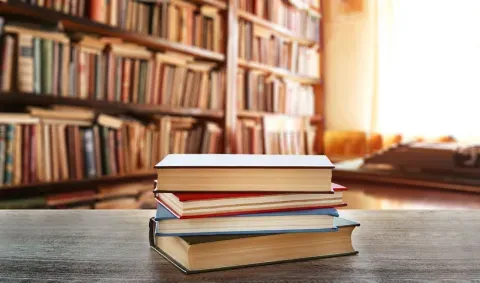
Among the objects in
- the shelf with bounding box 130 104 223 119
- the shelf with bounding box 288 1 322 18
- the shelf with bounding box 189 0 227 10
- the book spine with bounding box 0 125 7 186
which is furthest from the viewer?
the shelf with bounding box 288 1 322 18

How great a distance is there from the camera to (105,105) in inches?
79.4

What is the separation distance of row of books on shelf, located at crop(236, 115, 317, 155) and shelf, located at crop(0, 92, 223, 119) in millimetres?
309

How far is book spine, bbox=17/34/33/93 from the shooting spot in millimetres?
1716

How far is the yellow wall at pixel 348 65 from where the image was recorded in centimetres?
353

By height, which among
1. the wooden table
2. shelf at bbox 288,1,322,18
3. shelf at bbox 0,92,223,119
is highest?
shelf at bbox 288,1,322,18

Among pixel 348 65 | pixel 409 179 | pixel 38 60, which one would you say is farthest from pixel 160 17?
pixel 348 65

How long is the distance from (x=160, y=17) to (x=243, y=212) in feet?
6.35

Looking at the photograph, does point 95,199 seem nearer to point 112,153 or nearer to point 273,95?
point 112,153

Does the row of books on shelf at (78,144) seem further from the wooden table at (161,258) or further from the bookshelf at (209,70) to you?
the wooden table at (161,258)

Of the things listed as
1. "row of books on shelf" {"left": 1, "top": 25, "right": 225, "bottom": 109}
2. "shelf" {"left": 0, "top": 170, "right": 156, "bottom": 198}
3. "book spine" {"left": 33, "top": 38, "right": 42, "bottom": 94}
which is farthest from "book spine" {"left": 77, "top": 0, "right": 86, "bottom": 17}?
"shelf" {"left": 0, "top": 170, "right": 156, "bottom": 198}

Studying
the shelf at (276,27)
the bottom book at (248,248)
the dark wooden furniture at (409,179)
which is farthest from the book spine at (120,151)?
the bottom book at (248,248)

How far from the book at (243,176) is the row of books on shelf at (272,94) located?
7.51 feet

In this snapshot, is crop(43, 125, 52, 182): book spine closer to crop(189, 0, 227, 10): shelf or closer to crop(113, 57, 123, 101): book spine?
crop(113, 57, 123, 101): book spine

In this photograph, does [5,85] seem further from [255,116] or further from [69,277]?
[255,116]
